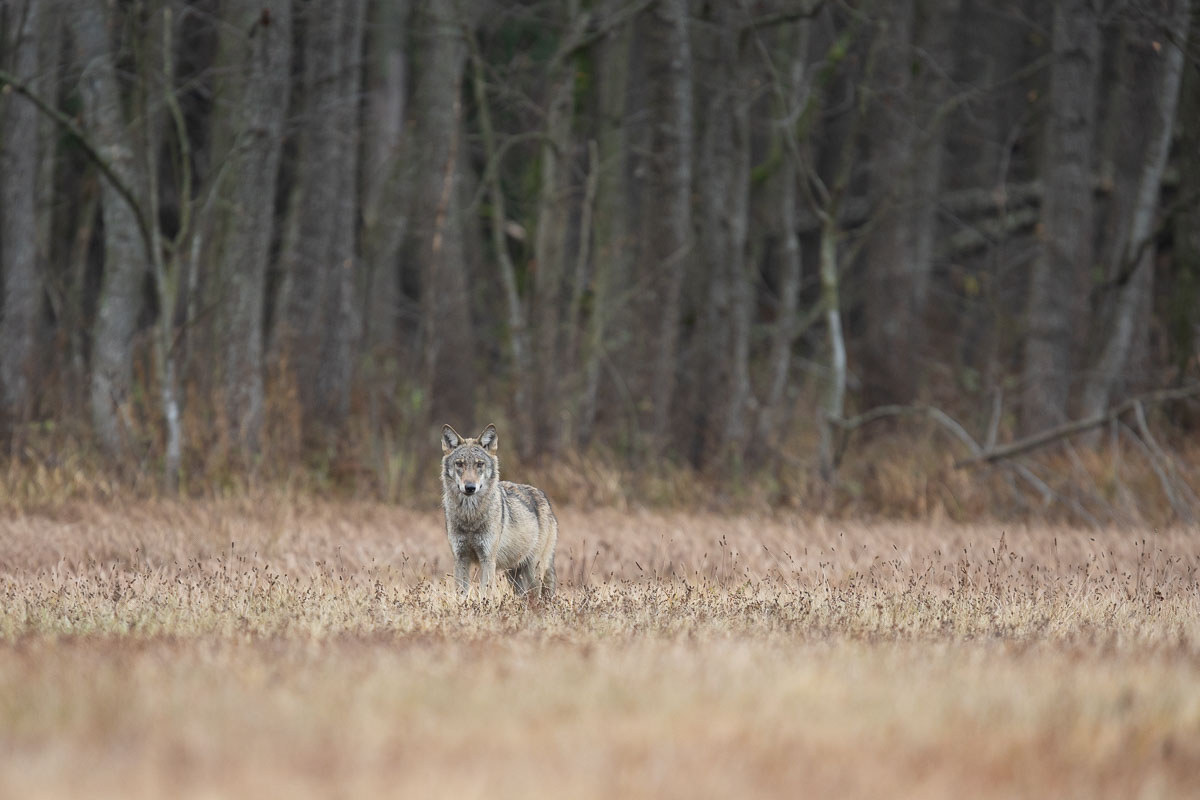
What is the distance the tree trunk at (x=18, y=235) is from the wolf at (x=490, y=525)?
8056 millimetres

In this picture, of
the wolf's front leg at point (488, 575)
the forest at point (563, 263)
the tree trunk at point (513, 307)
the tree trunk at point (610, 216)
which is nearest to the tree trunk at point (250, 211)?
the forest at point (563, 263)

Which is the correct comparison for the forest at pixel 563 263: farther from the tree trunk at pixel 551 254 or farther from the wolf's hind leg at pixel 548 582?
the wolf's hind leg at pixel 548 582

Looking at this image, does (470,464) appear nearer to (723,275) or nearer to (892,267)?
(723,275)

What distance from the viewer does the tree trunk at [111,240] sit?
603 inches

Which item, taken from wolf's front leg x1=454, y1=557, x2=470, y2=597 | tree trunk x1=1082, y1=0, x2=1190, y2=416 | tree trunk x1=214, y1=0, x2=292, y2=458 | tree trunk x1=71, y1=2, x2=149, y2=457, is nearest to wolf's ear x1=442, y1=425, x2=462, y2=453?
wolf's front leg x1=454, y1=557, x2=470, y2=597

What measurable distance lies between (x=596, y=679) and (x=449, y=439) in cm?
475

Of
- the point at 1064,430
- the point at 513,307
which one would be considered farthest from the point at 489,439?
the point at 1064,430

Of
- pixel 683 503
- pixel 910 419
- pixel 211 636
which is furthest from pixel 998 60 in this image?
pixel 211 636

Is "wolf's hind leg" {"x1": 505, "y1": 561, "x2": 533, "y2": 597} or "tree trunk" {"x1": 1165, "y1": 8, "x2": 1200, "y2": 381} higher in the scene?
"tree trunk" {"x1": 1165, "y1": 8, "x2": 1200, "y2": 381}

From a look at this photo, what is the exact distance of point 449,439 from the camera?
10.4 metres

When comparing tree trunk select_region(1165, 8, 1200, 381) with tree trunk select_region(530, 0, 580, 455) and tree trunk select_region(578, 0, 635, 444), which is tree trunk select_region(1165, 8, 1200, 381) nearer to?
tree trunk select_region(578, 0, 635, 444)

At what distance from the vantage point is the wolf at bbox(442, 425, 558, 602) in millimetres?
9625

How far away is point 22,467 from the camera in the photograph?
14469mm

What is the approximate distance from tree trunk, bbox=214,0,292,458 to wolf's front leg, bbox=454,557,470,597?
19.6 ft
